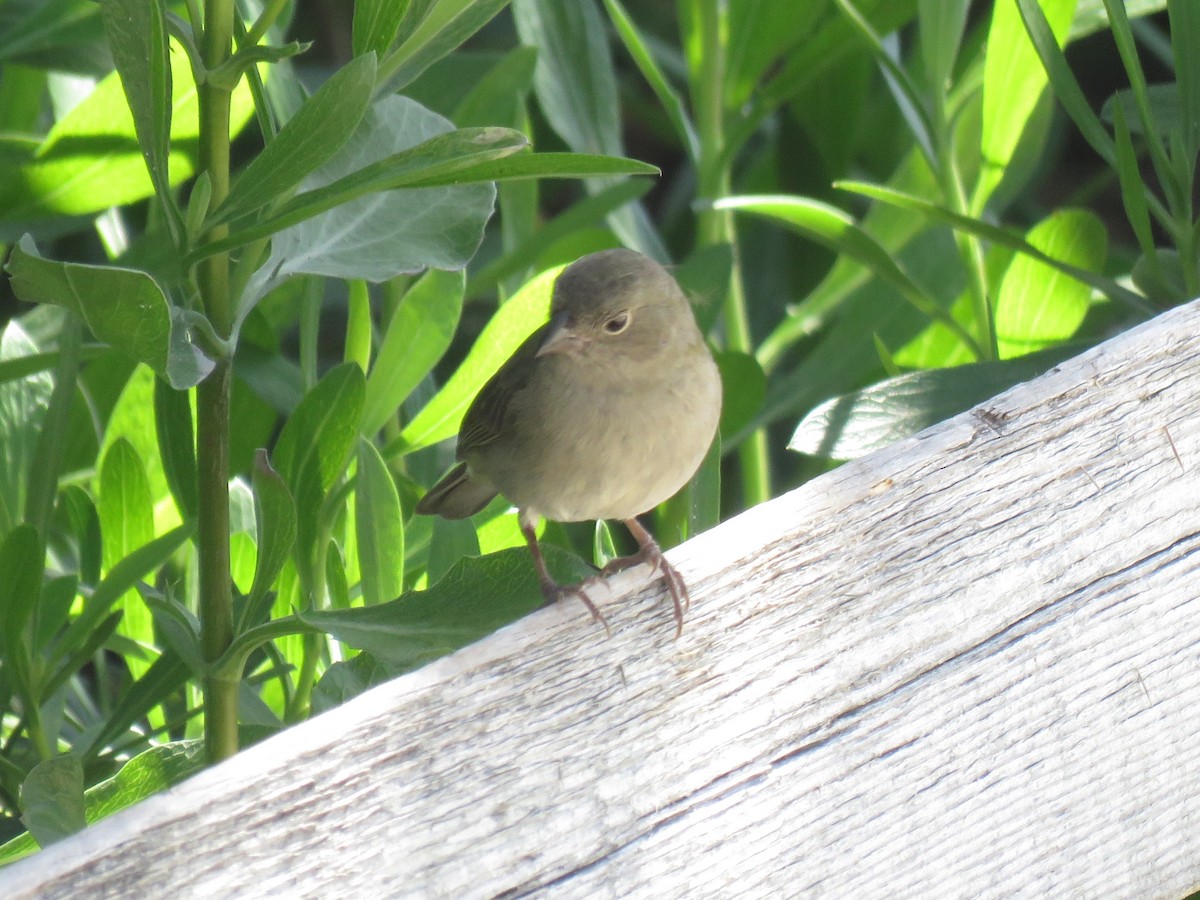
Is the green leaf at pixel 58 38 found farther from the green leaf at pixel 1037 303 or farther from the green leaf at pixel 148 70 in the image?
the green leaf at pixel 1037 303

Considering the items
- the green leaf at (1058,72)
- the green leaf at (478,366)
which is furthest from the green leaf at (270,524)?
the green leaf at (1058,72)

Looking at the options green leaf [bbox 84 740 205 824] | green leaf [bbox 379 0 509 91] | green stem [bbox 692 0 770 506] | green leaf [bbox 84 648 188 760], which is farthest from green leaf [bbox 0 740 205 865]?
green stem [bbox 692 0 770 506]

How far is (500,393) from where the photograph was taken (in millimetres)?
2502

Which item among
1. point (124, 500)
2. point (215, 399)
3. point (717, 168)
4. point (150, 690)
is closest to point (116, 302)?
point (215, 399)

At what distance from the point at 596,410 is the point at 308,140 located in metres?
1.02

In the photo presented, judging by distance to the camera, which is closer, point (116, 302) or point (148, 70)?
point (116, 302)

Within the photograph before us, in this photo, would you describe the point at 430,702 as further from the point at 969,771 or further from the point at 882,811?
the point at 969,771

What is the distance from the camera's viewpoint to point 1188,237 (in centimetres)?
219

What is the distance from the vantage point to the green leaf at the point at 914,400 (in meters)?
2.20

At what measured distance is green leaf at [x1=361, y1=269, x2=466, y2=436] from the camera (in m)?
2.35

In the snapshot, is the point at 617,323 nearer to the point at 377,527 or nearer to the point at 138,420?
the point at 377,527

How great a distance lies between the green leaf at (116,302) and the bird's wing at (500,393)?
1108mm

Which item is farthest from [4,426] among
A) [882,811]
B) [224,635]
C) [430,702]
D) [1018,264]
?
[1018,264]

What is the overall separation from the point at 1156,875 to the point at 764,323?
256 centimetres
